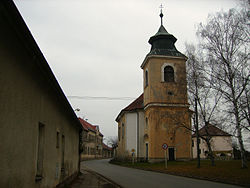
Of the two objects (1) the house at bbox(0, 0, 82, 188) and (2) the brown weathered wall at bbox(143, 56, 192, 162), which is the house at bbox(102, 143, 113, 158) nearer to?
(2) the brown weathered wall at bbox(143, 56, 192, 162)

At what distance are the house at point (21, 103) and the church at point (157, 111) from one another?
27.9m

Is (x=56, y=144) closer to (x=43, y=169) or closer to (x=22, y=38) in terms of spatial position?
(x=43, y=169)

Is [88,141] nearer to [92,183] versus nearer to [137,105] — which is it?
[137,105]

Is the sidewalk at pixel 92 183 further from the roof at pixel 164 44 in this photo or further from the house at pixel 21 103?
the roof at pixel 164 44

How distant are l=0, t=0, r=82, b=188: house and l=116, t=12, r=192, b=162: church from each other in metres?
27.9

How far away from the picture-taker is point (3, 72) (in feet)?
14.2

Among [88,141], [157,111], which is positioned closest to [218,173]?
[157,111]

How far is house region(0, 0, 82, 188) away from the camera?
4.31 metres

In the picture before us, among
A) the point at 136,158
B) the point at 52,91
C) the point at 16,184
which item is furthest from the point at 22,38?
the point at 136,158

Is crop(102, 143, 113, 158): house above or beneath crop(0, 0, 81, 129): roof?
beneath

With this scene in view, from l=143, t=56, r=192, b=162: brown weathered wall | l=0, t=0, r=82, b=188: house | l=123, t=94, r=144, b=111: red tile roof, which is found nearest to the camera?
l=0, t=0, r=82, b=188: house

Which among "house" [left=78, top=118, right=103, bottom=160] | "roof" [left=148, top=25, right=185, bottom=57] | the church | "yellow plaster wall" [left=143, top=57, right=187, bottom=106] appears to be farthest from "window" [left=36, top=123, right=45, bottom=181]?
"house" [left=78, top=118, right=103, bottom=160]

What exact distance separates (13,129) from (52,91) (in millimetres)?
3599

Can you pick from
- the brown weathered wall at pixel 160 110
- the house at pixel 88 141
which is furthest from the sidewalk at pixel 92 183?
the house at pixel 88 141
